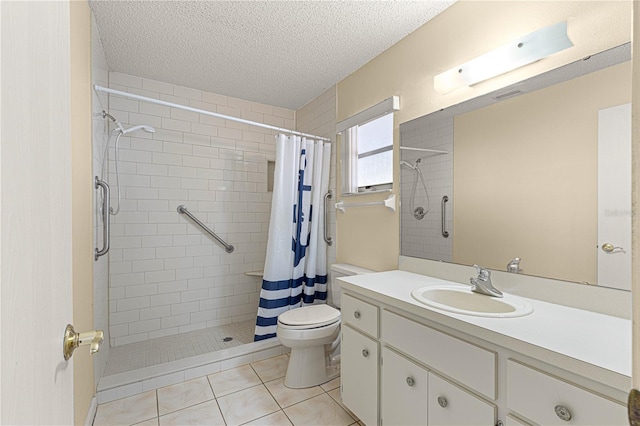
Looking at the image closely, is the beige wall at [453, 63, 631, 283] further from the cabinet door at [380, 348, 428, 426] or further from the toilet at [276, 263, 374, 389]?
the toilet at [276, 263, 374, 389]

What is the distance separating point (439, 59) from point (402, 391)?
1.78m

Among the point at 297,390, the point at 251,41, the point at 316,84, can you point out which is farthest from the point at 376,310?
the point at 316,84

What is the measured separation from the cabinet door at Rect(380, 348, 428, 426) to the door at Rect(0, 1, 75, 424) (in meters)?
1.13

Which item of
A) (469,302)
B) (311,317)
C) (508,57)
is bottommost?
(311,317)

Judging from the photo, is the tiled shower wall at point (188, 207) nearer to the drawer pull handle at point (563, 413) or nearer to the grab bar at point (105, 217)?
the grab bar at point (105, 217)

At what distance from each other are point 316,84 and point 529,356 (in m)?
2.45

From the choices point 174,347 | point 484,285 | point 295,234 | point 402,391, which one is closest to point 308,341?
point 402,391

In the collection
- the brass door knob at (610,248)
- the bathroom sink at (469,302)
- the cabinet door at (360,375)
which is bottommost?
the cabinet door at (360,375)

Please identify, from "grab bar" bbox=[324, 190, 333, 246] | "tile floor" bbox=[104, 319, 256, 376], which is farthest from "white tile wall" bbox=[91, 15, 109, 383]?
"grab bar" bbox=[324, 190, 333, 246]

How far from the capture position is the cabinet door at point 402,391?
46.5 inches

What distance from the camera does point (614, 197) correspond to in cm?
107

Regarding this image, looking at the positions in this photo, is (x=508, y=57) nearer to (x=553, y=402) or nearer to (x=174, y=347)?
(x=553, y=402)

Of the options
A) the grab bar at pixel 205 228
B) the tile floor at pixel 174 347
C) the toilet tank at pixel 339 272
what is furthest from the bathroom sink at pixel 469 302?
the grab bar at pixel 205 228

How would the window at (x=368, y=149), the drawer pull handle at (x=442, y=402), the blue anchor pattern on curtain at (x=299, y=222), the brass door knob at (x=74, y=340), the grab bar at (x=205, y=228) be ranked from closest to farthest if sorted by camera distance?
the brass door knob at (x=74, y=340)
the drawer pull handle at (x=442, y=402)
the window at (x=368, y=149)
the blue anchor pattern on curtain at (x=299, y=222)
the grab bar at (x=205, y=228)
